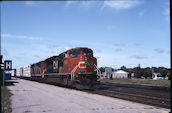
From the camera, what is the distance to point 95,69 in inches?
837

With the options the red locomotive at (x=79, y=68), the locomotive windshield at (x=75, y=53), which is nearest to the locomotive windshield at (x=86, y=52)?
the red locomotive at (x=79, y=68)

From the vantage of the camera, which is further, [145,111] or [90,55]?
[90,55]

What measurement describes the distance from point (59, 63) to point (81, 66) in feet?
15.5

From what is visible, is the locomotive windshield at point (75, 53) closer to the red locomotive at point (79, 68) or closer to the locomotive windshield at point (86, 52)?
the red locomotive at point (79, 68)

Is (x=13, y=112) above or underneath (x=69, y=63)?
underneath

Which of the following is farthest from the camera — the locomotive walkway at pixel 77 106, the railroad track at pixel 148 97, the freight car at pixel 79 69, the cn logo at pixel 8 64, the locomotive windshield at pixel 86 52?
the locomotive windshield at pixel 86 52

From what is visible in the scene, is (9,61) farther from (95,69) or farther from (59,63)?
(59,63)

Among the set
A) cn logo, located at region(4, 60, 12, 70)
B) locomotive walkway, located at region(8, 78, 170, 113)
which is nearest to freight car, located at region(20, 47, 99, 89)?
locomotive walkway, located at region(8, 78, 170, 113)

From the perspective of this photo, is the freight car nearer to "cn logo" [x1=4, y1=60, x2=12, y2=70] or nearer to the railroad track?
the railroad track

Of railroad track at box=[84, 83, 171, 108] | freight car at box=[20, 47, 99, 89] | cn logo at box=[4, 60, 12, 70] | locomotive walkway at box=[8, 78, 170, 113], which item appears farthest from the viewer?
freight car at box=[20, 47, 99, 89]

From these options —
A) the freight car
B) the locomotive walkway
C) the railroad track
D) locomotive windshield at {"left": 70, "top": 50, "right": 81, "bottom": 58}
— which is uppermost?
locomotive windshield at {"left": 70, "top": 50, "right": 81, "bottom": 58}

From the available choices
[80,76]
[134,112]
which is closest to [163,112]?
[134,112]

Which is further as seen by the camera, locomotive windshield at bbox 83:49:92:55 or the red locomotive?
locomotive windshield at bbox 83:49:92:55

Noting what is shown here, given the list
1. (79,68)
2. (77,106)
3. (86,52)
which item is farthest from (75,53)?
(77,106)
